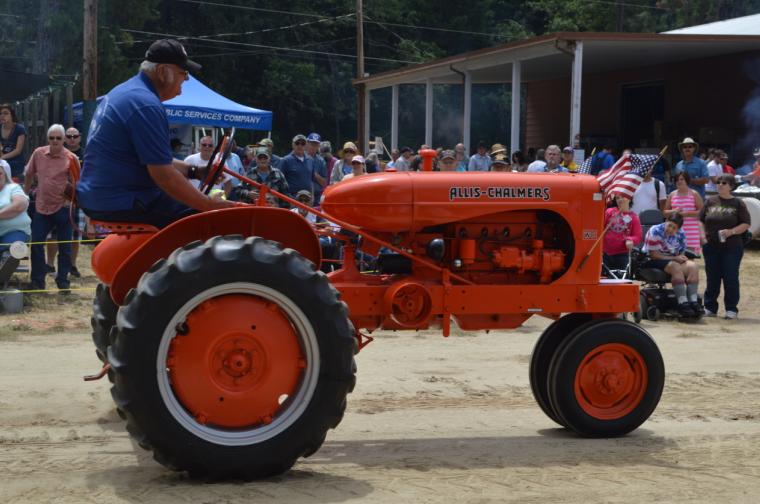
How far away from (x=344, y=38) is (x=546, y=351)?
43.7 meters

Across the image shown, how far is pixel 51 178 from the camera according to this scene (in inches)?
469

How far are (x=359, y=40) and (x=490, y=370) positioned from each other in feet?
96.4

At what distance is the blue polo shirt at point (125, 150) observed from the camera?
5.13 metres

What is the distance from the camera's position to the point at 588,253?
6039 mm

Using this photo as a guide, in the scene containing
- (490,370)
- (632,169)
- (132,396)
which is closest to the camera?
(132,396)

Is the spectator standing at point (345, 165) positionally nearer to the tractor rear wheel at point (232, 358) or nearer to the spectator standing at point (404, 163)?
the spectator standing at point (404, 163)

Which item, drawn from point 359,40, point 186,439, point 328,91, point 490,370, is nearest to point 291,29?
point 328,91

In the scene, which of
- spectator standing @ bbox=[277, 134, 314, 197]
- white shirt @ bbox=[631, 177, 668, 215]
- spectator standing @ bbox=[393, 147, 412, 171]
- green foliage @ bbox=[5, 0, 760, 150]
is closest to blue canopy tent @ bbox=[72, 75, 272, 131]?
spectator standing @ bbox=[393, 147, 412, 171]

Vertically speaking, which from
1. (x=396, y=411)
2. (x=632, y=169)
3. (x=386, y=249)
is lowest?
(x=396, y=411)

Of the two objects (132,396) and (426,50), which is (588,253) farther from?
(426,50)

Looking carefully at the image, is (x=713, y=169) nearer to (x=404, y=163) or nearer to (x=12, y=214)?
(x=404, y=163)

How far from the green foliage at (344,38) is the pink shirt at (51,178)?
1218 inches

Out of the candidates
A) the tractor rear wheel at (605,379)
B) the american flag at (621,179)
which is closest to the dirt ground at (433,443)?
the tractor rear wheel at (605,379)

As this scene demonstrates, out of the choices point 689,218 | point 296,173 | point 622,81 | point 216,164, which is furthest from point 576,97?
point 216,164
